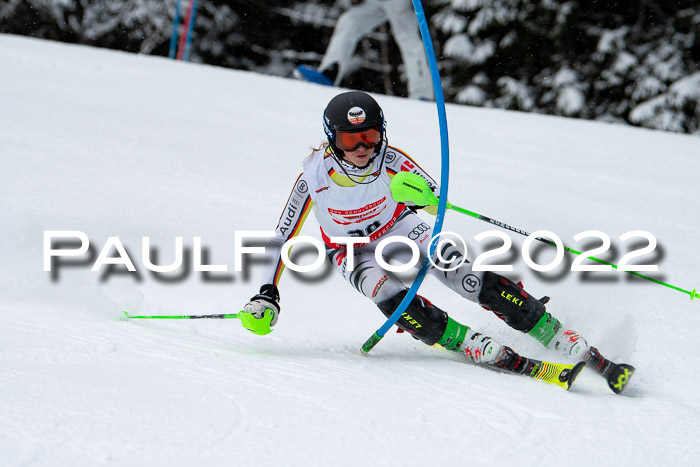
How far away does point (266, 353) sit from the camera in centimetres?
284

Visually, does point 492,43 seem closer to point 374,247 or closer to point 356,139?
point 374,247

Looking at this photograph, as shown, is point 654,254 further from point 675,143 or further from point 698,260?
point 675,143

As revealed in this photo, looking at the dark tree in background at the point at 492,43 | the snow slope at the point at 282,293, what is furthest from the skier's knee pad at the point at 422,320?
the dark tree in background at the point at 492,43

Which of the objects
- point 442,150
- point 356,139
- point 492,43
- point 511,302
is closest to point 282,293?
point 356,139

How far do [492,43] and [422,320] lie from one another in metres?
11.7

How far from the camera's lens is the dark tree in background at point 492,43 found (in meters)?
12.6

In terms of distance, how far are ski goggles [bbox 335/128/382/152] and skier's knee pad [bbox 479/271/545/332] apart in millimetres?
743

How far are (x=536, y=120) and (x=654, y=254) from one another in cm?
324

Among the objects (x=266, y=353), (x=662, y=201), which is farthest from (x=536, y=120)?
(x=266, y=353)

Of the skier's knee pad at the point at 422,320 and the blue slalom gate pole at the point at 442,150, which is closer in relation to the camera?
the blue slalom gate pole at the point at 442,150

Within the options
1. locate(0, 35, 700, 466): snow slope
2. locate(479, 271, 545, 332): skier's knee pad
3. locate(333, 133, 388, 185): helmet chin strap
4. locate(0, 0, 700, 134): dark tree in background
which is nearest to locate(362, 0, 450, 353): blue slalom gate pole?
locate(0, 35, 700, 466): snow slope

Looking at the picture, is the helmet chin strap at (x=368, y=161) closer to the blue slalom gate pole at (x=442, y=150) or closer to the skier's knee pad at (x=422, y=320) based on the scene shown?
the blue slalom gate pole at (x=442, y=150)

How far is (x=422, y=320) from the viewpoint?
295 cm

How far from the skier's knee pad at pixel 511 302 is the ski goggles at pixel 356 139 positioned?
743 mm
